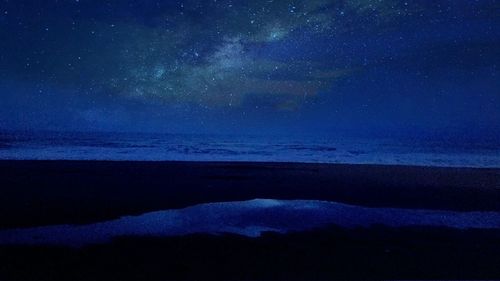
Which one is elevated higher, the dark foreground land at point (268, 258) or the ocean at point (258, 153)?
the ocean at point (258, 153)

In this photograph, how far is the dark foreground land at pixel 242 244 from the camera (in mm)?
6238

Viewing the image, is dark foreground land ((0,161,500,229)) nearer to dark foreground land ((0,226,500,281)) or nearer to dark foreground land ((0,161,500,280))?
dark foreground land ((0,161,500,280))

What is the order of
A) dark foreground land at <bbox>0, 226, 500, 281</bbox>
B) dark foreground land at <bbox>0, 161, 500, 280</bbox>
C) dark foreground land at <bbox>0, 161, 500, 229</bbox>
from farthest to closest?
dark foreground land at <bbox>0, 161, 500, 229</bbox>, dark foreground land at <bbox>0, 161, 500, 280</bbox>, dark foreground land at <bbox>0, 226, 500, 281</bbox>

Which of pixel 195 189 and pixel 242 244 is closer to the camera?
pixel 242 244

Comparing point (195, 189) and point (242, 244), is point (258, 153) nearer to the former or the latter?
point (195, 189)

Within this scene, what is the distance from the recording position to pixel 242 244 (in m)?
7.79

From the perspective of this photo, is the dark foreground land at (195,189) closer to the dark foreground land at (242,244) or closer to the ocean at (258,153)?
the dark foreground land at (242,244)

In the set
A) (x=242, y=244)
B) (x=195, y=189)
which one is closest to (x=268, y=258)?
(x=242, y=244)

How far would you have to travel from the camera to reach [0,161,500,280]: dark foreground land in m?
6.24

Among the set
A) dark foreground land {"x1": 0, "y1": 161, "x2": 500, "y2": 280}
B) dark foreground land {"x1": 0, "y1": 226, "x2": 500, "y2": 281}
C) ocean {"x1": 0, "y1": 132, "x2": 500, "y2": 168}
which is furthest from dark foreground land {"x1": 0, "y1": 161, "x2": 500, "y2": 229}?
ocean {"x1": 0, "y1": 132, "x2": 500, "y2": 168}

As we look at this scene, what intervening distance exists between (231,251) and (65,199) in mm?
7862

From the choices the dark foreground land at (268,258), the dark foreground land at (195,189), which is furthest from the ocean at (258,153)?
the dark foreground land at (268,258)

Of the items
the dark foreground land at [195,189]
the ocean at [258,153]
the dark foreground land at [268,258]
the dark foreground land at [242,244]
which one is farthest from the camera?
the ocean at [258,153]

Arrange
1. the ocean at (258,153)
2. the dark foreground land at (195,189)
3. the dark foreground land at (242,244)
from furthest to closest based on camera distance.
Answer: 1. the ocean at (258,153)
2. the dark foreground land at (195,189)
3. the dark foreground land at (242,244)
